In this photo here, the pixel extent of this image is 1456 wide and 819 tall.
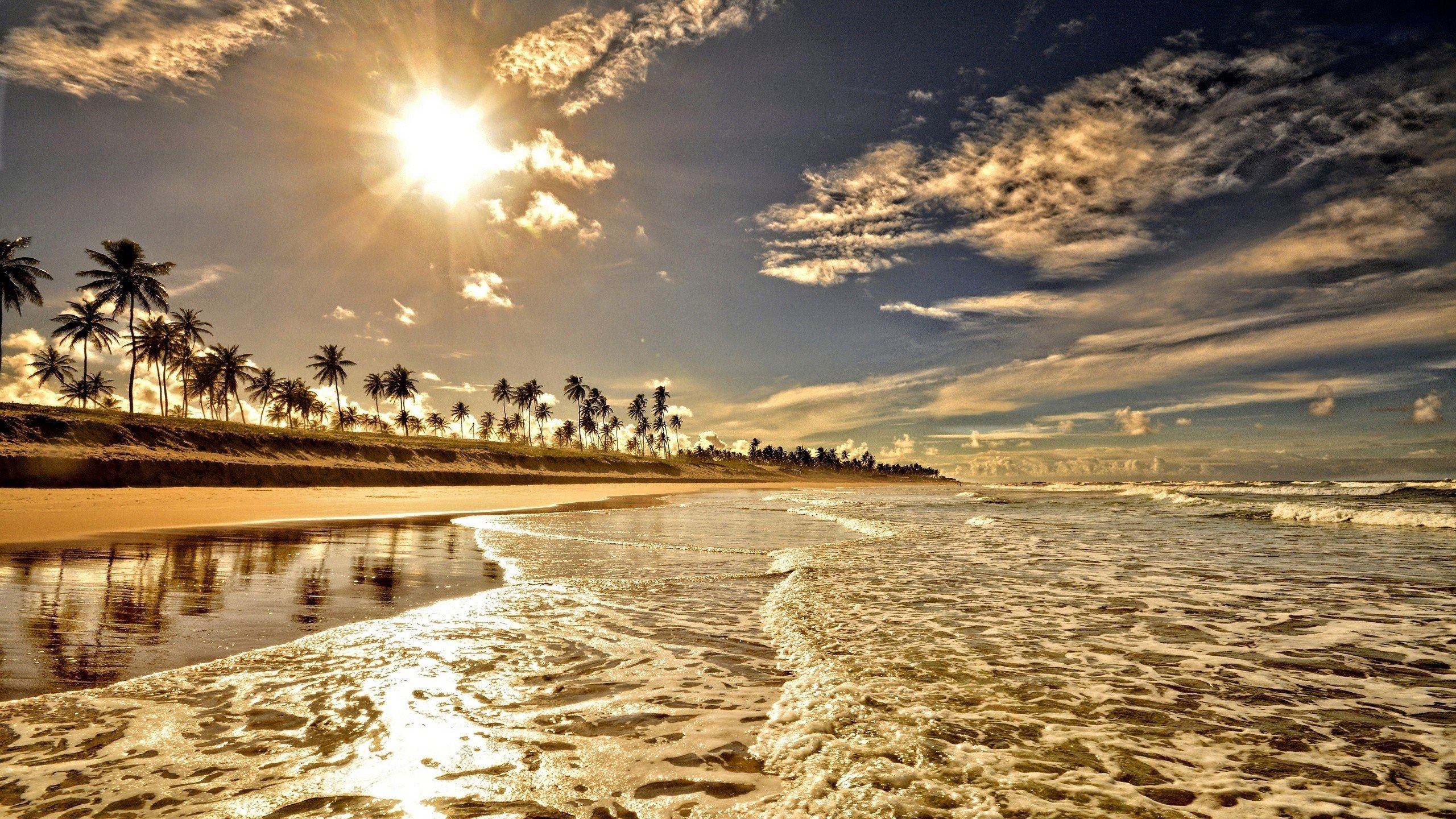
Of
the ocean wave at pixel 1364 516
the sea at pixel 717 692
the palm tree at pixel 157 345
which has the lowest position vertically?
the ocean wave at pixel 1364 516

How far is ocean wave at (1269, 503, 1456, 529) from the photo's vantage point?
2208 centimetres

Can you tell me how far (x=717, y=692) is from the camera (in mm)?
5301

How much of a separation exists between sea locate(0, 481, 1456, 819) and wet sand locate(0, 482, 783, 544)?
17.3 feet

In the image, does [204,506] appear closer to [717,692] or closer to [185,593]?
[185,593]

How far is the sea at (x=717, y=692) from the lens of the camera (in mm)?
3541

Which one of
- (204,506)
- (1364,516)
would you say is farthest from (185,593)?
(1364,516)

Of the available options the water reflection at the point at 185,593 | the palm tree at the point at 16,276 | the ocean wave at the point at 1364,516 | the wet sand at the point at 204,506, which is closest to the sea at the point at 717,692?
the water reflection at the point at 185,593

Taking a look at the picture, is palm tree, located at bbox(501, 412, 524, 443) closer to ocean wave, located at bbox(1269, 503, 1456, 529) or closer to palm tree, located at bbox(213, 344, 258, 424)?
palm tree, located at bbox(213, 344, 258, 424)

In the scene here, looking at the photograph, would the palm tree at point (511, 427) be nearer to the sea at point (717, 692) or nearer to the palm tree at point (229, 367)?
the palm tree at point (229, 367)

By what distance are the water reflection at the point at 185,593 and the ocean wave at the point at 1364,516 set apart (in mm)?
32783

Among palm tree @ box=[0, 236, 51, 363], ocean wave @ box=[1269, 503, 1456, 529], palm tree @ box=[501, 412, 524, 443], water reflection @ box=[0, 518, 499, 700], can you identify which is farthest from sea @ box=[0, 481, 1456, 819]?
palm tree @ box=[501, 412, 524, 443]

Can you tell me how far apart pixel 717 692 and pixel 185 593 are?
7.90m

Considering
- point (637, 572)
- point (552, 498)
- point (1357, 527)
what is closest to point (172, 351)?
point (552, 498)

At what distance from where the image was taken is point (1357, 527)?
22438 mm
